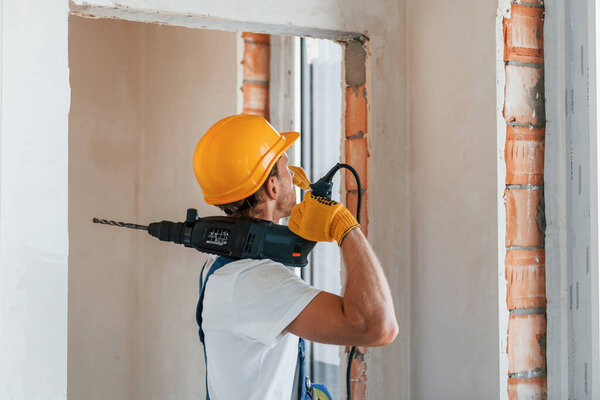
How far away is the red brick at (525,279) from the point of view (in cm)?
149

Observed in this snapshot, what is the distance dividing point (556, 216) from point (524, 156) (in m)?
0.16

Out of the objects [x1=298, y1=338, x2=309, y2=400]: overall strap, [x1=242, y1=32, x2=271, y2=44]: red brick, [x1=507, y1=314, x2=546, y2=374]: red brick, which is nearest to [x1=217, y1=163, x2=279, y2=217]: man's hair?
[x1=298, y1=338, x2=309, y2=400]: overall strap

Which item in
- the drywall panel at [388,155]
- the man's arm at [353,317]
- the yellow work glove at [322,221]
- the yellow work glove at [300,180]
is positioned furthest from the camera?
the drywall panel at [388,155]

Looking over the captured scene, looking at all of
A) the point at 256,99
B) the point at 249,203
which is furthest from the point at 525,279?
the point at 256,99

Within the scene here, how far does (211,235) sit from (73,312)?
74.1 inches

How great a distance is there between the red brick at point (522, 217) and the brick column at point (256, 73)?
145 centimetres

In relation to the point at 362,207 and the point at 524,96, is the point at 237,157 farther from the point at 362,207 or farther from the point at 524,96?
the point at 524,96

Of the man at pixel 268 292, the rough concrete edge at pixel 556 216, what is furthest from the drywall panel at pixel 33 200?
the rough concrete edge at pixel 556 216

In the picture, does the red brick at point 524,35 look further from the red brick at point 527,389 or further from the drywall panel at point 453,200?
the red brick at point 527,389

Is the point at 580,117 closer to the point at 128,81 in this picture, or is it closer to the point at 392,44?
the point at 392,44

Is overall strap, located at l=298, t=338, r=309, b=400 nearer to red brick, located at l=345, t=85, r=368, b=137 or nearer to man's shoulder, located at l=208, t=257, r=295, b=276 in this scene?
man's shoulder, located at l=208, t=257, r=295, b=276

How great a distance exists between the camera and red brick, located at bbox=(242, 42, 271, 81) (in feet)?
8.82

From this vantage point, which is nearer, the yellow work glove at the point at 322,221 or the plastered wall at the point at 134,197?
the yellow work glove at the point at 322,221

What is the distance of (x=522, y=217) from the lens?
58.9 inches
